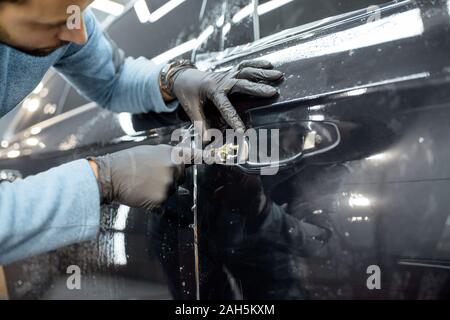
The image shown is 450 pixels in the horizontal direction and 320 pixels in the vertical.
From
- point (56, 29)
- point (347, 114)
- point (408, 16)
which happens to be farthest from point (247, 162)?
point (56, 29)

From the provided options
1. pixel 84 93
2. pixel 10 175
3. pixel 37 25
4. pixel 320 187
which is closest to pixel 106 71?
pixel 84 93

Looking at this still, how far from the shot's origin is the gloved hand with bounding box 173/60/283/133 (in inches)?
33.9

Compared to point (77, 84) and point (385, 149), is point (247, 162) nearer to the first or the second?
point (385, 149)

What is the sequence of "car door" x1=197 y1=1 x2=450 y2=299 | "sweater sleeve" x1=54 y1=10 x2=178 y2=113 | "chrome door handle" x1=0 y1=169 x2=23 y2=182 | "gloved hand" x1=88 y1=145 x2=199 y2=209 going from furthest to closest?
1. "chrome door handle" x1=0 y1=169 x2=23 y2=182
2. "sweater sleeve" x1=54 y1=10 x2=178 y2=113
3. "gloved hand" x1=88 y1=145 x2=199 y2=209
4. "car door" x1=197 y1=1 x2=450 y2=299

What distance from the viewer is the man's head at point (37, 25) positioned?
35.7 inches

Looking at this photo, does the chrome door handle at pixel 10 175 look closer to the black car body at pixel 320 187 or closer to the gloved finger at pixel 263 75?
the black car body at pixel 320 187

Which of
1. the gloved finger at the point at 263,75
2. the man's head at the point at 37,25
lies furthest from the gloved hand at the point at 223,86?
the man's head at the point at 37,25

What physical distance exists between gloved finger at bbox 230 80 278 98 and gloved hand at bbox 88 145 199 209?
185 mm

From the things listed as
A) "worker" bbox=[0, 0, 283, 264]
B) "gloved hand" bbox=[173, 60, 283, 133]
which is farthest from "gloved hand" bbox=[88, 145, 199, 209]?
"gloved hand" bbox=[173, 60, 283, 133]

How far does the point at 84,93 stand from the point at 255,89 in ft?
2.22

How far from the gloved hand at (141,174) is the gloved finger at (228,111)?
0.12 metres

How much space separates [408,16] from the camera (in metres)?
0.75

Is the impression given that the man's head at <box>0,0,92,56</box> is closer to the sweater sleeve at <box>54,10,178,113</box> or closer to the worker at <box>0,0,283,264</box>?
the worker at <box>0,0,283,264</box>

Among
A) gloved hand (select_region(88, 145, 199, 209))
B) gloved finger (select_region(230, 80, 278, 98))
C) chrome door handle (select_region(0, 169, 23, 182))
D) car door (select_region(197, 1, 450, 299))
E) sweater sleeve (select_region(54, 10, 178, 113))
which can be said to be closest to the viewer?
car door (select_region(197, 1, 450, 299))
